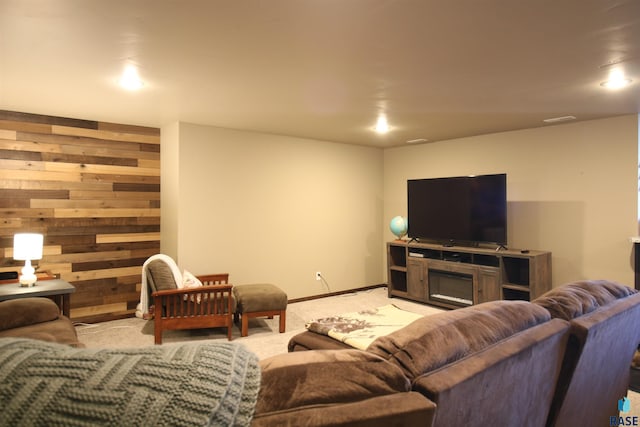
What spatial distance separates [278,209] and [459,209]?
2388 millimetres

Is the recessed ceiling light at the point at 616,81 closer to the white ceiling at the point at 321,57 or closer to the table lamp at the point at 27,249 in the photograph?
the white ceiling at the point at 321,57

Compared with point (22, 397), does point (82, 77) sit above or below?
above

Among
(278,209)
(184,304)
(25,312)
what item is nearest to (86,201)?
(184,304)

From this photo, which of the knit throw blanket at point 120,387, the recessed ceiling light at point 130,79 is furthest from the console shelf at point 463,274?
the knit throw blanket at point 120,387

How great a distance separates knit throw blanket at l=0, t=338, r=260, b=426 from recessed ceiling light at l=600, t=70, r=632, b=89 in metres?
3.38

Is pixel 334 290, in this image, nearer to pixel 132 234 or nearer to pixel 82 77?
pixel 132 234

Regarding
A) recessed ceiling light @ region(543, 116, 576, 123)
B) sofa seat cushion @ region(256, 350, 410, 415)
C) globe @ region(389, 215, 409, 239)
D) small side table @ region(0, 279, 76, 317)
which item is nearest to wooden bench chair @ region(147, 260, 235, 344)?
small side table @ region(0, 279, 76, 317)

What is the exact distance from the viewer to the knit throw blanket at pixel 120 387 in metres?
0.67

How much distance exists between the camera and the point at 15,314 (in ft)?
9.58

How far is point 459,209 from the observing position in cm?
531

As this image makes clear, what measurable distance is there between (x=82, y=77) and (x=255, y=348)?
2687 millimetres

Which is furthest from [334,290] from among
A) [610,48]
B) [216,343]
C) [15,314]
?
[216,343]

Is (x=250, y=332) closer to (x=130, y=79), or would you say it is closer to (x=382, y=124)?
(x=130, y=79)

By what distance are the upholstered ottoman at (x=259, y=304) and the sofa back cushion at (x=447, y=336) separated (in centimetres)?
298
